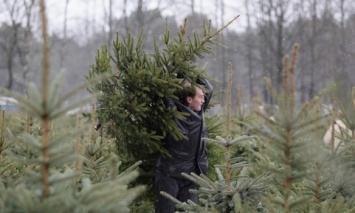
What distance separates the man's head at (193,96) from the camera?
4739 millimetres

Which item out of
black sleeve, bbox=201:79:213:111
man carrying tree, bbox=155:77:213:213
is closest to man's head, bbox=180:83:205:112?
man carrying tree, bbox=155:77:213:213

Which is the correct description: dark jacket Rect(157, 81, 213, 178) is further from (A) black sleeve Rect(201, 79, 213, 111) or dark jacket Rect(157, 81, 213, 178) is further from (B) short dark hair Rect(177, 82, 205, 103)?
(A) black sleeve Rect(201, 79, 213, 111)

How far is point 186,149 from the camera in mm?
4770

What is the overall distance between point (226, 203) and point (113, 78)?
169 centimetres

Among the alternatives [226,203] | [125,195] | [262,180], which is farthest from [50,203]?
[262,180]

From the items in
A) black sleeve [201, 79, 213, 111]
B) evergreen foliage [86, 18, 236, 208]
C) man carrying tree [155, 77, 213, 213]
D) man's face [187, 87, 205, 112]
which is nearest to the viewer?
evergreen foliage [86, 18, 236, 208]

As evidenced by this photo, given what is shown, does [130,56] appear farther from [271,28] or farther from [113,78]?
[271,28]

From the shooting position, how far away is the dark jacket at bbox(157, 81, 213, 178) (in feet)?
15.5

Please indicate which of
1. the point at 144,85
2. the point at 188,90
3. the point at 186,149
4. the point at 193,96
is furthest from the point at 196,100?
the point at 144,85

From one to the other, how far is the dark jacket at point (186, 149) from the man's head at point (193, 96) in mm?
57

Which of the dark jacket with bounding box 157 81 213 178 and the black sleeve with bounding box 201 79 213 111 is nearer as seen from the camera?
the dark jacket with bounding box 157 81 213 178

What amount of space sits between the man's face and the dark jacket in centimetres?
6

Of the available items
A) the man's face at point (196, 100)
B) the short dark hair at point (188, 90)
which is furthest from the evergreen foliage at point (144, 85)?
the man's face at point (196, 100)

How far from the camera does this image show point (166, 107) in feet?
15.1
